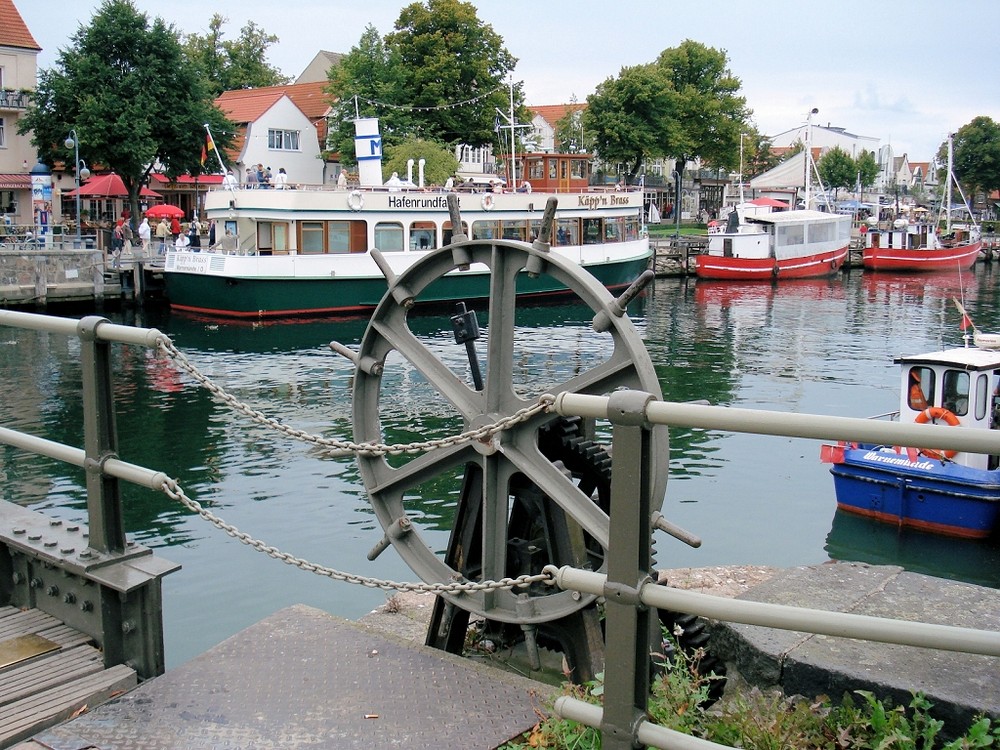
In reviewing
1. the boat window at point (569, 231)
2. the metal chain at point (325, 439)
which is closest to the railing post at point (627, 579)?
the metal chain at point (325, 439)

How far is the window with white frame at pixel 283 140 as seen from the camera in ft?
212

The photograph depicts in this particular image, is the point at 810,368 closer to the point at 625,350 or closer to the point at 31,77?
the point at 625,350

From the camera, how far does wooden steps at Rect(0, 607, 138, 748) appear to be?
11.9 ft

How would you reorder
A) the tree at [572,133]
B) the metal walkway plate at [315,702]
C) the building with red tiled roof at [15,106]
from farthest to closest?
the tree at [572,133]
the building with red tiled roof at [15,106]
the metal walkway plate at [315,702]

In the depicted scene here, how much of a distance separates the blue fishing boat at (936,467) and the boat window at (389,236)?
2450cm

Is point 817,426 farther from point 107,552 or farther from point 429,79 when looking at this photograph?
point 429,79

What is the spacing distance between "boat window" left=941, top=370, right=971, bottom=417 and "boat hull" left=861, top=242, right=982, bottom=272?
1827 inches

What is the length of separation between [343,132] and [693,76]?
31492mm

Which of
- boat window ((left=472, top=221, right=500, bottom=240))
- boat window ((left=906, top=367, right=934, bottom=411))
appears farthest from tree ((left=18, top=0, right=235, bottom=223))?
boat window ((left=906, top=367, right=934, bottom=411))

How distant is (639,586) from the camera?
2846 mm

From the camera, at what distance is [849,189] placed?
383 feet

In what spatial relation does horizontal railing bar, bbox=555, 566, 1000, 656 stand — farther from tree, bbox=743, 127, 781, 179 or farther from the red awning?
tree, bbox=743, 127, 781, 179

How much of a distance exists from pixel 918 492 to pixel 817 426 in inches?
482

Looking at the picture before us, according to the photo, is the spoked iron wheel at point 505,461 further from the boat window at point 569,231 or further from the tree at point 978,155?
the tree at point 978,155
